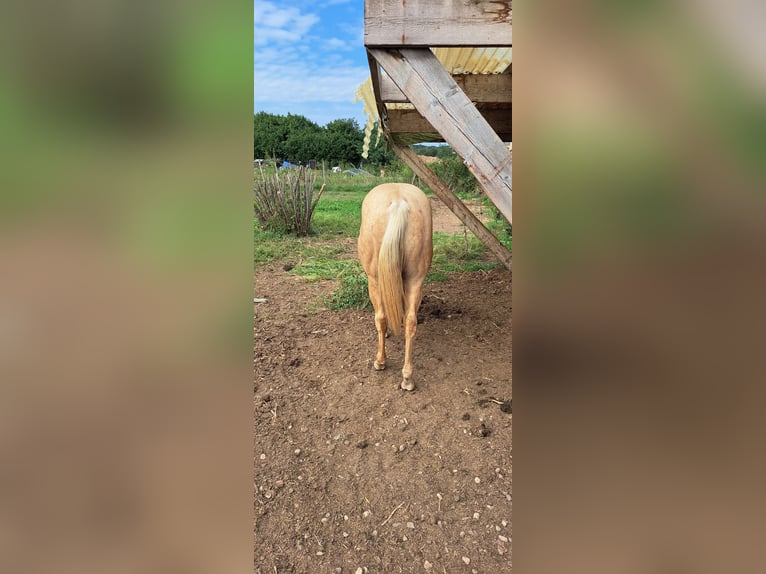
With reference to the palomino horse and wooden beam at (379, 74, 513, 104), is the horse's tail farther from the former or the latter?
wooden beam at (379, 74, 513, 104)

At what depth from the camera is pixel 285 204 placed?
29.2ft

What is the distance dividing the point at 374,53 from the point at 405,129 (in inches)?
125

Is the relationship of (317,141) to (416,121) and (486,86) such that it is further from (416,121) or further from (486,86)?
(486,86)

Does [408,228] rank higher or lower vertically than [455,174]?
lower

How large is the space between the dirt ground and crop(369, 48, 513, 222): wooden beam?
1.52 metres

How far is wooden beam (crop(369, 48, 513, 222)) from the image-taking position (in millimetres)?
1324

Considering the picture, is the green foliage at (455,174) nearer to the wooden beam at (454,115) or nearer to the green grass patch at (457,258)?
the green grass patch at (457,258)

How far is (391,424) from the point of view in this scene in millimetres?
2695

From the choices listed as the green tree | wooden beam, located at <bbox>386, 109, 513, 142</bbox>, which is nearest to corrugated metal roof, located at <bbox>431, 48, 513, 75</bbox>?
wooden beam, located at <bbox>386, 109, 513, 142</bbox>

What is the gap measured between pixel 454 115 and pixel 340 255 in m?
5.96

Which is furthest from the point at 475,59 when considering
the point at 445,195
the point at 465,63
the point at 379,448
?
the point at 379,448
